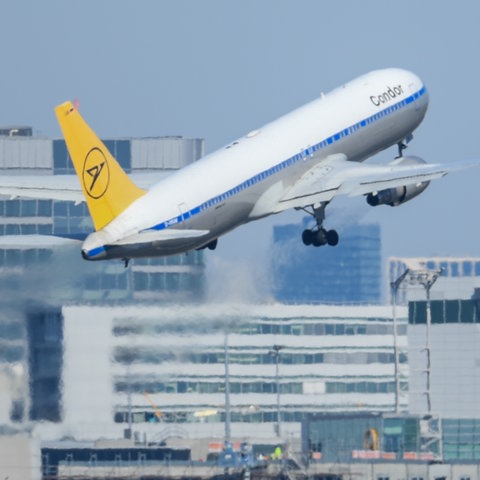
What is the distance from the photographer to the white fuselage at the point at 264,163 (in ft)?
251

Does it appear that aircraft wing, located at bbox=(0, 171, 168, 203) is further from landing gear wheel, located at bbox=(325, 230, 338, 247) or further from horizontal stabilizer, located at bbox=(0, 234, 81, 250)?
landing gear wheel, located at bbox=(325, 230, 338, 247)

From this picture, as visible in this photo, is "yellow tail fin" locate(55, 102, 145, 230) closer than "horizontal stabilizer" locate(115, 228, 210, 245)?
No

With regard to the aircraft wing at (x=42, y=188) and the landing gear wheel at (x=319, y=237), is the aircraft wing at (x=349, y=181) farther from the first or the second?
the aircraft wing at (x=42, y=188)

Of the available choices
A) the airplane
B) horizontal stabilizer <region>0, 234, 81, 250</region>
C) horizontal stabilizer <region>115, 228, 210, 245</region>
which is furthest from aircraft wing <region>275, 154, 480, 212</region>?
horizontal stabilizer <region>0, 234, 81, 250</region>

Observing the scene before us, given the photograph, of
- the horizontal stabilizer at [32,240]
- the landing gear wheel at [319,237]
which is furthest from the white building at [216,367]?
the horizontal stabilizer at [32,240]

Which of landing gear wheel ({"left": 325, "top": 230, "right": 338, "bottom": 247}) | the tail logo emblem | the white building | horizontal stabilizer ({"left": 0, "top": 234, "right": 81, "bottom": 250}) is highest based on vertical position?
the tail logo emblem

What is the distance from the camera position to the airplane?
76.4 metres

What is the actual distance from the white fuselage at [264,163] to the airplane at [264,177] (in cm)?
4

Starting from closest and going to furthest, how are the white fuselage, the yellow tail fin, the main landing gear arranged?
the yellow tail fin, the white fuselage, the main landing gear

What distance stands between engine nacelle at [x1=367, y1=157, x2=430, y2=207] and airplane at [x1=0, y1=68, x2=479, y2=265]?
0.04 m

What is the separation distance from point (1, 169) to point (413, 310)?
4048 centimetres

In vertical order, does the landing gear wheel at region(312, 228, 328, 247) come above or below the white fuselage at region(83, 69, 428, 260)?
below

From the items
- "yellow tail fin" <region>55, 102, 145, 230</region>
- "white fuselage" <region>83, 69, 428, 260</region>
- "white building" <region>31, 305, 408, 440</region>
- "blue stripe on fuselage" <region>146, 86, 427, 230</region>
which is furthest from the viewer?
"white building" <region>31, 305, 408, 440</region>

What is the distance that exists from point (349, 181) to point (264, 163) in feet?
12.0
